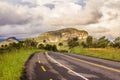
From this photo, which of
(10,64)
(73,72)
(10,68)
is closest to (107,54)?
(10,64)

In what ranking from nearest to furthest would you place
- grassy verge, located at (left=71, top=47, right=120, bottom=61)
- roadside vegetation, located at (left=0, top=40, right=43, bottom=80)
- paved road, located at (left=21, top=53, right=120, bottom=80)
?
roadside vegetation, located at (left=0, top=40, right=43, bottom=80) → paved road, located at (left=21, top=53, right=120, bottom=80) → grassy verge, located at (left=71, top=47, right=120, bottom=61)

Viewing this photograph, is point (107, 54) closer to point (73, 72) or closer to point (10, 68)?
point (73, 72)

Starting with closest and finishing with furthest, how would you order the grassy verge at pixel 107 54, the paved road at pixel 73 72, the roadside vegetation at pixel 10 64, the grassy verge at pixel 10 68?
1. the grassy verge at pixel 10 68
2. the roadside vegetation at pixel 10 64
3. the paved road at pixel 73 72
4. the grassy verge at pixel 107 54

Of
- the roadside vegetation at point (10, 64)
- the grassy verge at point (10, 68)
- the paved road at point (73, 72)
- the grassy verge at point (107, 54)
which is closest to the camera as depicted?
the grassy verge at point (10, 68)

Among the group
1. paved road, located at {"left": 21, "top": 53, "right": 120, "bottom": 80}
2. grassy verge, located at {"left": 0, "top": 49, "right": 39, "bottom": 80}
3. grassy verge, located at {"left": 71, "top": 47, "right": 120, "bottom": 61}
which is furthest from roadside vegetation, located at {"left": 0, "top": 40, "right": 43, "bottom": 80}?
grassy verge, located at {"left": 71, "top": 47, "right": 120, "bottom": 61}

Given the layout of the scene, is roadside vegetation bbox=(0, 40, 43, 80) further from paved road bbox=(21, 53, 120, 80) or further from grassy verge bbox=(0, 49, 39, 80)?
paved road bbox=(21, 53, 120, 80)

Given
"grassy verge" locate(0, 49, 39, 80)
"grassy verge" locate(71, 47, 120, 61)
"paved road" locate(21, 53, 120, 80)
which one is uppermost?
"grassy verge" locate(71, 47, 120, 61)

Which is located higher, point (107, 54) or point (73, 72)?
point (107, 54)

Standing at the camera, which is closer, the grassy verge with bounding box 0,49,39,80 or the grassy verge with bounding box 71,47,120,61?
the grassy verge with bounding box 0,49,39,80

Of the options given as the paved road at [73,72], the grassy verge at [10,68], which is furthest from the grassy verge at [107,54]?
the grassy verge at [10,68]

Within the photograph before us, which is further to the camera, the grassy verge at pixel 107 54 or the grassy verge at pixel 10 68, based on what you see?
the grassy verge at pixel 107 54

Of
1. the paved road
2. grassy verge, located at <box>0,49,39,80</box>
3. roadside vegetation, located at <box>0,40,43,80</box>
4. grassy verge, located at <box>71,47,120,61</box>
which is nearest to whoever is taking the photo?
grassy verge, located at <box>0,49,39,80</box>

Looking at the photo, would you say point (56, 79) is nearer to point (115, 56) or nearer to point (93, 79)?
point (93, 79)

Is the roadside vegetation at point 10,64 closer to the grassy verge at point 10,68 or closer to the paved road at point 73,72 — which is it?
the grassy verge at point 10,68
